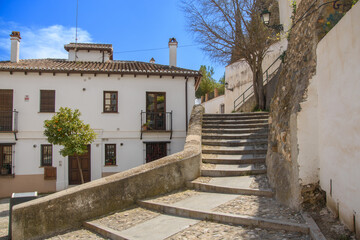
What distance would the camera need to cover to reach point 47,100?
1351 centimetres

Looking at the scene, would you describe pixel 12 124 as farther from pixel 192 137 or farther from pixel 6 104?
pixel 192 137

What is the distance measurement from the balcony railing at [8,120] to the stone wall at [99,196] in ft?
30.2

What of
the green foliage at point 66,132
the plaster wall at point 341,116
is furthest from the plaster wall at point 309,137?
the green foliage at point 66,132

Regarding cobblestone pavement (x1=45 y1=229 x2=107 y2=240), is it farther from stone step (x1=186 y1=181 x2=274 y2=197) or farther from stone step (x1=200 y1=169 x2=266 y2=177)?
stone step (x1=200 y1=169 x2=266 y2=177)

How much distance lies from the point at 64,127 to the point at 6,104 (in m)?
4.83

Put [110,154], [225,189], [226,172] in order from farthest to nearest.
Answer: [110,154]
[226,172]
[225,189]

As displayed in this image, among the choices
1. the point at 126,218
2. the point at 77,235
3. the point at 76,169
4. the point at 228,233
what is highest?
the point at 228,233

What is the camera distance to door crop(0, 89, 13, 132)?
13.1 metres

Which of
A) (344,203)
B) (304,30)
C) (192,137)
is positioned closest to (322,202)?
(344,203)

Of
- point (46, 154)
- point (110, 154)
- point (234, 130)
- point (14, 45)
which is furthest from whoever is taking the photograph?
point (14, 45)

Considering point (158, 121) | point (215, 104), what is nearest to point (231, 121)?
point (158, 121)

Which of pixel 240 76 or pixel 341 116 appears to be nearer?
pixel 341 116

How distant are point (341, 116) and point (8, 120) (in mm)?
13758

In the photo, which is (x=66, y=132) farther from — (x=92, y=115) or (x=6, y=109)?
(x=6, y=109)
